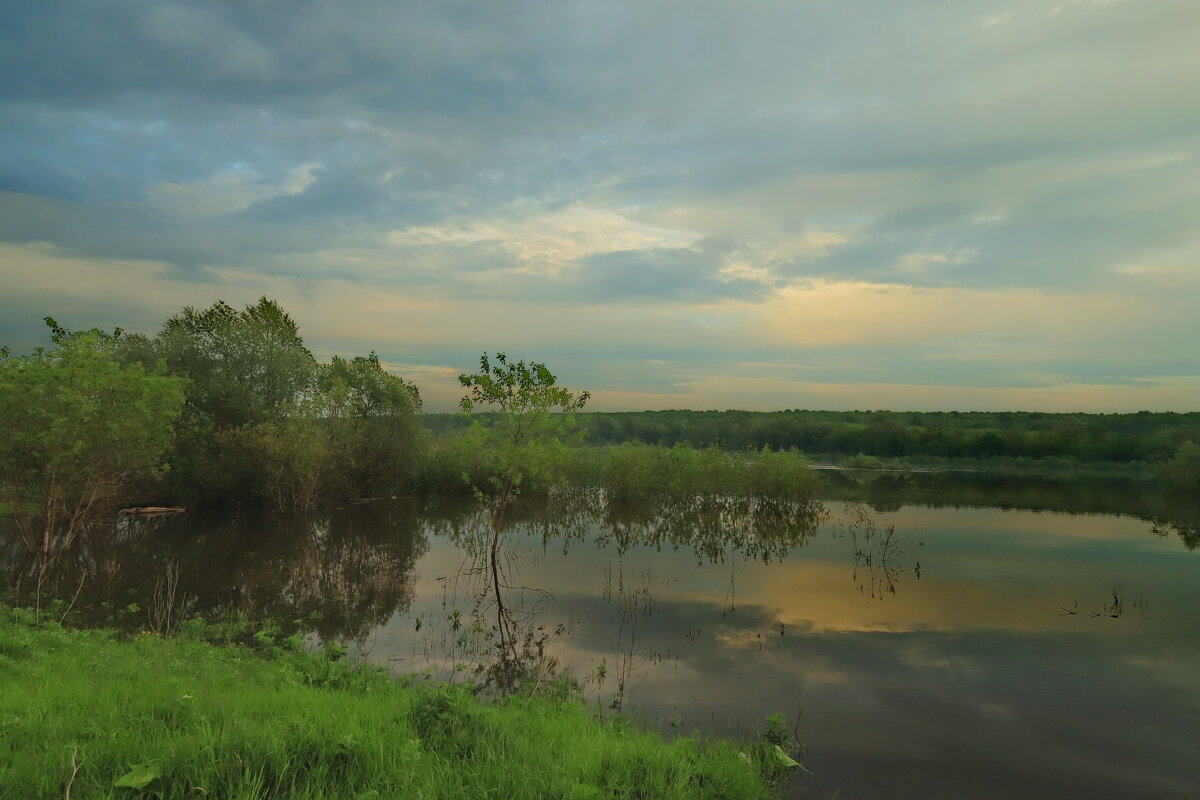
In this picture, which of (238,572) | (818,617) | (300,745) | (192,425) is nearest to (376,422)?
(192,425)

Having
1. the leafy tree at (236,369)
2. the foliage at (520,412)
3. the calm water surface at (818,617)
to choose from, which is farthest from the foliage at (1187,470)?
the leafy tree at (236,369)

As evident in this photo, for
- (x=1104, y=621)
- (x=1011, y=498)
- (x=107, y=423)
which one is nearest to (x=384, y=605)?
(x=107, y=423)

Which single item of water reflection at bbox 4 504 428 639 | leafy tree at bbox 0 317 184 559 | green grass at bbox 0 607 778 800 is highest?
Result: leafy tree at bbox 0 317 184 559

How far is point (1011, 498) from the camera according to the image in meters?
45.4

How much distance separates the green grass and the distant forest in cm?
6501

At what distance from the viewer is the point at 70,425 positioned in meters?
18.6

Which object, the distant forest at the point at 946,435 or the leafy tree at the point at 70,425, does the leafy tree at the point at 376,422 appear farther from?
the distant forest at the point at 946,435

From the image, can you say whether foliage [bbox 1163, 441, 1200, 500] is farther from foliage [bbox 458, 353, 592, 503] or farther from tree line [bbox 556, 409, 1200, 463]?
foliage [bbox 458, 353, 592, 503]

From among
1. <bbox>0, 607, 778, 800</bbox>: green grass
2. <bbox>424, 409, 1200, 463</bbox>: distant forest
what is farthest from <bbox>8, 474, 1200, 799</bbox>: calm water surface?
<bbox>424, 409, 1200, 463</bbox>: distant forest

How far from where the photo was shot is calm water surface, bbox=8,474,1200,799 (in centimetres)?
953

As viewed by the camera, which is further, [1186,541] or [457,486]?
[457,486]

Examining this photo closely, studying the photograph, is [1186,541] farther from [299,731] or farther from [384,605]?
[299,731]

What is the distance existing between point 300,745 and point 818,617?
13.5m

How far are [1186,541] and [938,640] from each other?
23467 mm
